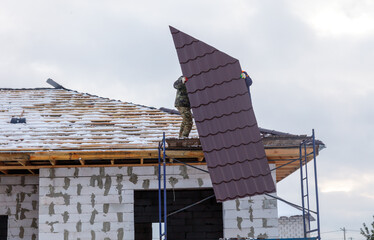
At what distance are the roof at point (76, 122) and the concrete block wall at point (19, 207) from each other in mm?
1422

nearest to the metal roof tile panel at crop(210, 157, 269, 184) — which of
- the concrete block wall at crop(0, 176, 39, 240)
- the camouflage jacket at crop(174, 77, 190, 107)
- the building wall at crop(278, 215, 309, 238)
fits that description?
the camouflage jacket at crop(174, 77, 190, 107)

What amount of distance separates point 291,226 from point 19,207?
24272 mm

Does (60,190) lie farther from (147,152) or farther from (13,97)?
(13,97)

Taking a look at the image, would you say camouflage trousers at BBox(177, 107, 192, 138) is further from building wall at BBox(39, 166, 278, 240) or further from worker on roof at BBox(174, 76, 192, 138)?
building wall at BBox(39, 166, 278, 240)

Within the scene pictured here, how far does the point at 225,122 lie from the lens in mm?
14461

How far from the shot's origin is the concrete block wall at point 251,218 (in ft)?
54.4

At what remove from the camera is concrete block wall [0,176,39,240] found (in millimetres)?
17844

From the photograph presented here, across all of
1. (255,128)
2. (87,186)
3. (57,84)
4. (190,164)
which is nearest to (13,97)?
(57,84)

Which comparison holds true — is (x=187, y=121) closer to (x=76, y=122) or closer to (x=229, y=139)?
(x=229, y=139)

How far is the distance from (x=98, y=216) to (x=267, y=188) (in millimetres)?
4607

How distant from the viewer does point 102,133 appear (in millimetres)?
17812

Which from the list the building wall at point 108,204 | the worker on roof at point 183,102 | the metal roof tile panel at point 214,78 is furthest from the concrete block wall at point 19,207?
the metal roof tile panel at point 214,78

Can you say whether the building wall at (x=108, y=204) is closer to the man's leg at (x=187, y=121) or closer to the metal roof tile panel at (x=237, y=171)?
the man's leg at (x=187, y=121)

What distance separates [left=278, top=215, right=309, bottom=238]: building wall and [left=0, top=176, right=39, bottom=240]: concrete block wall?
23285 mm
